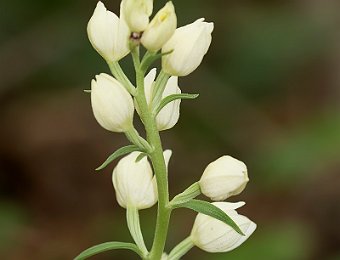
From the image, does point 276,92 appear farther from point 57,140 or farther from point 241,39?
point 57,140

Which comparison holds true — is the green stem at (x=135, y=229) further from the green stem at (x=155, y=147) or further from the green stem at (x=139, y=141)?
the green stem at (x=139, y=141)

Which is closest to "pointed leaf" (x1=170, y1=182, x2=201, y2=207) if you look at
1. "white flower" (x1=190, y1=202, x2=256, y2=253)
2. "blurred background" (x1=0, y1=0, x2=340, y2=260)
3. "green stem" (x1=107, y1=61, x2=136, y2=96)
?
"white flower" (x1=190, y1=202, x2=256, y2=253)

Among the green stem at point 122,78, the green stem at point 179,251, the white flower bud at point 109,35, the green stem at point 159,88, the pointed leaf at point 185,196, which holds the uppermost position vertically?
the white flower bud at point 109,35

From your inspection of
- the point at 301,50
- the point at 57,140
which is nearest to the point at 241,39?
the point at 301,50

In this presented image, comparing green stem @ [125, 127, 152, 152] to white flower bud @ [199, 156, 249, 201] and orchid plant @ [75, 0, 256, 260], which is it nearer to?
orchid plant @ [75, 0, 256, 260]

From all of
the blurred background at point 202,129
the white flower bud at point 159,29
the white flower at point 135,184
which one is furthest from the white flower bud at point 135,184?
the blurred background at point 202,129

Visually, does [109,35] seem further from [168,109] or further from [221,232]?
[221,232]
